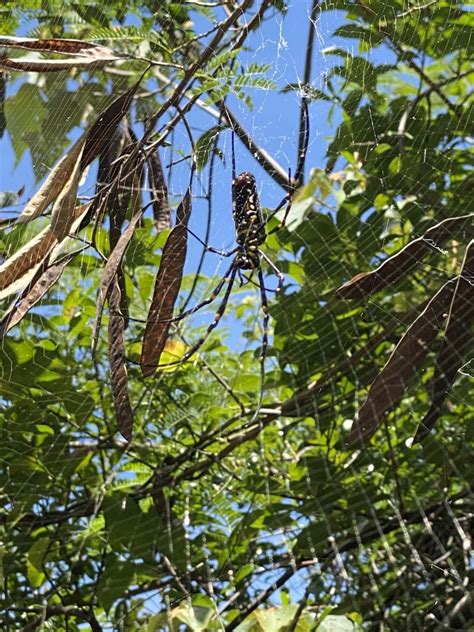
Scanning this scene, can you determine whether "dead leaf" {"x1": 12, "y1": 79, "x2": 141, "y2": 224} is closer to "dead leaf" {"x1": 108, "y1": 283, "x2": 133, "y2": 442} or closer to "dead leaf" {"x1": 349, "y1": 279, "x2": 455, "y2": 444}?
"dead leaf" {"x1": 108, "y1": 283, "x2": 133, "y2": 442}

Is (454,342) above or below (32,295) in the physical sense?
below

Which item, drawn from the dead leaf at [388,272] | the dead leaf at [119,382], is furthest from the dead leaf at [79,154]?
the dead leaf at [388,272]

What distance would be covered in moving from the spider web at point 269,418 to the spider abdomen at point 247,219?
5.4 inches

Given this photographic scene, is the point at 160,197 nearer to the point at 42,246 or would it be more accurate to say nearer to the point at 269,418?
the point at 42,246

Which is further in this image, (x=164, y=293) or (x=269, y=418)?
(x=269, y=418)

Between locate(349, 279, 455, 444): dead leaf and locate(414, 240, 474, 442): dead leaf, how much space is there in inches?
0.8

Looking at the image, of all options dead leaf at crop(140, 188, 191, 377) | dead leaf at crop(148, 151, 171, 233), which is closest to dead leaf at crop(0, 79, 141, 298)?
dead leaf at crop(140, 188, 191, 377)

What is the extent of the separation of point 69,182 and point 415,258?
388 millimetres

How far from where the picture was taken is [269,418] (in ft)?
4.87

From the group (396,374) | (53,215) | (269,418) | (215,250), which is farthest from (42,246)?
(269,418)

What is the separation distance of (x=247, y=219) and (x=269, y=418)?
545mm

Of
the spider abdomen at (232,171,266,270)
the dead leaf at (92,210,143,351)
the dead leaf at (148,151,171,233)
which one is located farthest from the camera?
the dead leaf at (148,151,171,233)

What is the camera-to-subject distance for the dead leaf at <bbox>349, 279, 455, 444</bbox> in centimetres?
90

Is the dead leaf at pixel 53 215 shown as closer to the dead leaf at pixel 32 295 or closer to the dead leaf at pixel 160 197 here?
the dead leaf at pixel 32 295
